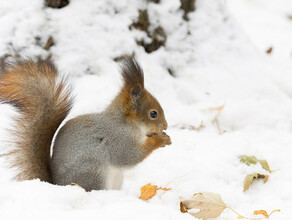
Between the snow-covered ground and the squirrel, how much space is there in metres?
0.11

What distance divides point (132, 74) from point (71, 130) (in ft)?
1.13

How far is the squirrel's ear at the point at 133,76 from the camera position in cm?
176

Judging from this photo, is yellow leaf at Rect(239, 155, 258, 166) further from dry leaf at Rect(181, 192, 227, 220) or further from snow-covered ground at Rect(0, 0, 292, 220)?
dry leaf at Rect(181, 192, 227, 220)

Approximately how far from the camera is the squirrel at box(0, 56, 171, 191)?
167cm

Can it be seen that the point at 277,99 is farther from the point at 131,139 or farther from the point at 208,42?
the point at 131,139

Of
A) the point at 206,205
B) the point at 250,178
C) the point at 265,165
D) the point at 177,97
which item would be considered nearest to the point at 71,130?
the point at 206,205

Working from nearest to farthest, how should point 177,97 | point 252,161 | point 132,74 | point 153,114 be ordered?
point 132,74 < point 153,114 < point 252,161 < point 177,97

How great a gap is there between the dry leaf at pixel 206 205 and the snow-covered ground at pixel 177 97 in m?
0.08

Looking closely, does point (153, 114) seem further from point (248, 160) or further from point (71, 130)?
point (248, 160)

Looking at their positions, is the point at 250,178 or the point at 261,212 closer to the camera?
the point at 261,212

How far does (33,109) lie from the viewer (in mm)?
1678

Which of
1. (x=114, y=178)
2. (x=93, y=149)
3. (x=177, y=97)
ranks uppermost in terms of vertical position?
(x=93, y=149)

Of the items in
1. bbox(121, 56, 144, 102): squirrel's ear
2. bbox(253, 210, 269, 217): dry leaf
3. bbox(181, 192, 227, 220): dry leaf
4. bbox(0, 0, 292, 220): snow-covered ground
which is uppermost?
Result: bbox(121, 56, 144, 102): squirrel's ear

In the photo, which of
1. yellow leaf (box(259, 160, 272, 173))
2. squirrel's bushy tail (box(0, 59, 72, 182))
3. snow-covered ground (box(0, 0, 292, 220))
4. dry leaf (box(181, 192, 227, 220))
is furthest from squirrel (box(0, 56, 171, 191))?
yellow leaf (box(259, 160, 272, 173))
